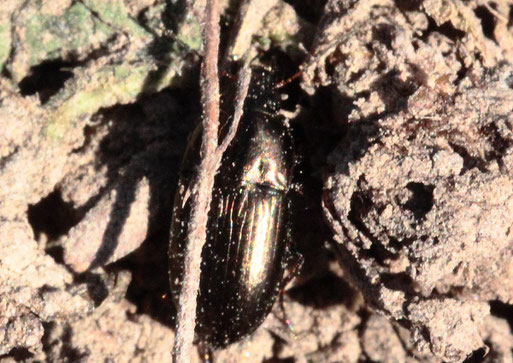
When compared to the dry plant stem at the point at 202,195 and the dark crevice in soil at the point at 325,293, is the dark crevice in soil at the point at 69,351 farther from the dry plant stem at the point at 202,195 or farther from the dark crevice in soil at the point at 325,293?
the dark crevice in soil at the point at 325,293

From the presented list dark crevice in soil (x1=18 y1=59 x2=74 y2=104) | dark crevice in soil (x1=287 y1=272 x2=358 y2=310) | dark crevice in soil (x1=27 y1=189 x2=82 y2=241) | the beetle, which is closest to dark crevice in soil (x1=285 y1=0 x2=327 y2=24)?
the beetle

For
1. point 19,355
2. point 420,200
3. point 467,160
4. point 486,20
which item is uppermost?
point 486,20

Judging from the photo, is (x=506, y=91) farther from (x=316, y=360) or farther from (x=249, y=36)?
(x=316, y=360)

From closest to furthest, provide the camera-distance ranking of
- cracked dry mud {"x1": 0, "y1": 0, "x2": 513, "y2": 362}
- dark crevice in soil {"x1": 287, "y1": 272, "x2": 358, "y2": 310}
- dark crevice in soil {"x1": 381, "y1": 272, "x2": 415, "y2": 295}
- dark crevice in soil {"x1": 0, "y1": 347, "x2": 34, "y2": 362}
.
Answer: cracked dry mud {"x1": 0, "y1": 0, "x2": 513, "y2": 362}
dark crevice in soil {"x1": 381, "y1": 272, "x2": 415, "y2": 295}
dark crevice in soil {"x1": 0, "y1": 347, "x2": 34, "y2": 362}
dark crevice in soil {"x1": 287, "y1": 272, "x2": 358, "y2": 310}

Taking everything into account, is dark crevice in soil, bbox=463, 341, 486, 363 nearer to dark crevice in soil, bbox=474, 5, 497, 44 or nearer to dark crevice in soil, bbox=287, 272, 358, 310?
dark crevice in soil, bbox=287, 272, 358, 310

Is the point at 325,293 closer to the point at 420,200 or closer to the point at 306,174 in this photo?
the point at 306,174

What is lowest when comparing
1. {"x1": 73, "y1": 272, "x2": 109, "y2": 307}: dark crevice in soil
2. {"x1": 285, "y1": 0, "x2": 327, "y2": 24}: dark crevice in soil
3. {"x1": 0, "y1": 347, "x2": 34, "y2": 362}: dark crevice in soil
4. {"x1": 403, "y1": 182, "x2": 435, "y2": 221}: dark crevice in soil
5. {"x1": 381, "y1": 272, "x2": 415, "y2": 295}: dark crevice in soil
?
{"x1": 0, "y1": 347, "x2": 34, "y2": 362}: dark crevice in soil

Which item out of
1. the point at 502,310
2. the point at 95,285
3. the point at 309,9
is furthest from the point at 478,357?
the point at 309,9
